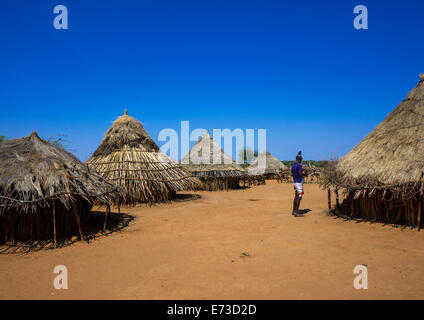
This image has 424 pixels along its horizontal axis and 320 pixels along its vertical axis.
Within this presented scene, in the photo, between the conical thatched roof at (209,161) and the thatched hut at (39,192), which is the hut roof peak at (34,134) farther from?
the conical thatched roof at (209,161)

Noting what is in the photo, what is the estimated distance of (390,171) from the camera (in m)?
6.11

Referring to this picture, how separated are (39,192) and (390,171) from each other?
25.3ft

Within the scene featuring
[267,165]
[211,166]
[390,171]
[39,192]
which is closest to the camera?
[39,192]

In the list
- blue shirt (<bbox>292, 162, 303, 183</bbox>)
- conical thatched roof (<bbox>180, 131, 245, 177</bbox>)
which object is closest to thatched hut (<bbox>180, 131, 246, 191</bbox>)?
conical thatched roof (<bbox>180, 131, 245, 177</bbox>)

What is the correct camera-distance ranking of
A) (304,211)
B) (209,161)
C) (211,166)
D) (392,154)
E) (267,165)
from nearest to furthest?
(392,154) → (304,211) → (211,166) → (209,161) → (267,165)

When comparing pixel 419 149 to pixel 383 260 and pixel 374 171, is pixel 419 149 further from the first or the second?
pixel 383 260

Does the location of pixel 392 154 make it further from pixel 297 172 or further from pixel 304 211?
pixel 304 211

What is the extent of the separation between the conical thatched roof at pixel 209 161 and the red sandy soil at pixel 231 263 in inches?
411

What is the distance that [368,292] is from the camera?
3.07 metres

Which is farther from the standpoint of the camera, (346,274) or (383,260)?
(383,260)

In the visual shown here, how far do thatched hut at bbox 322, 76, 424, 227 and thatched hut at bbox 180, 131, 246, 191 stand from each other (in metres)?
9.72

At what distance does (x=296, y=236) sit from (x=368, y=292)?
8.37ft

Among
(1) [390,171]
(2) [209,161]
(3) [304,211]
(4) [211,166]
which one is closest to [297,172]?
(3) [304,211]
